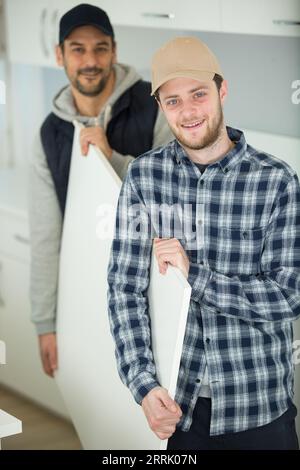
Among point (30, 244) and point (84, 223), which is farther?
point (30, 244)

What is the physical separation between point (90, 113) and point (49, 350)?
2.38 feet

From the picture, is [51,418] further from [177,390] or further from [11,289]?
[177,390]

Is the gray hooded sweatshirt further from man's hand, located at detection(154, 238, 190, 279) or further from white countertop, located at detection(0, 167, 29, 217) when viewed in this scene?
man's hand, located at detection(154, 238, 190, 279)

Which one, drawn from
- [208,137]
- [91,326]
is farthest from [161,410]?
[208,137]

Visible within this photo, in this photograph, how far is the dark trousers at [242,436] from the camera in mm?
2004

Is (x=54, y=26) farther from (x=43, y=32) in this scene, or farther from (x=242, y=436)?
(x=242, y=436)

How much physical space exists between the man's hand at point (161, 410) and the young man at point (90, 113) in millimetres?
610

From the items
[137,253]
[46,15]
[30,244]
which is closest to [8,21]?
[46,15]

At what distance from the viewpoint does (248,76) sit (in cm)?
220

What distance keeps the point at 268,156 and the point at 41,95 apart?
3.61ft

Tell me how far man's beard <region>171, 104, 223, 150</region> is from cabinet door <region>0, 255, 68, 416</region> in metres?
0.91

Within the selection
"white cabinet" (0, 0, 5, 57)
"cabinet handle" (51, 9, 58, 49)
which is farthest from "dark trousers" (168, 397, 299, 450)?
"white cabinet" (0, 0, 5, 57)

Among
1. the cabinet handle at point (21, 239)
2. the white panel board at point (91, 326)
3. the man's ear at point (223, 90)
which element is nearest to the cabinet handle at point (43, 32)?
the white panel board at point (91, 326)
